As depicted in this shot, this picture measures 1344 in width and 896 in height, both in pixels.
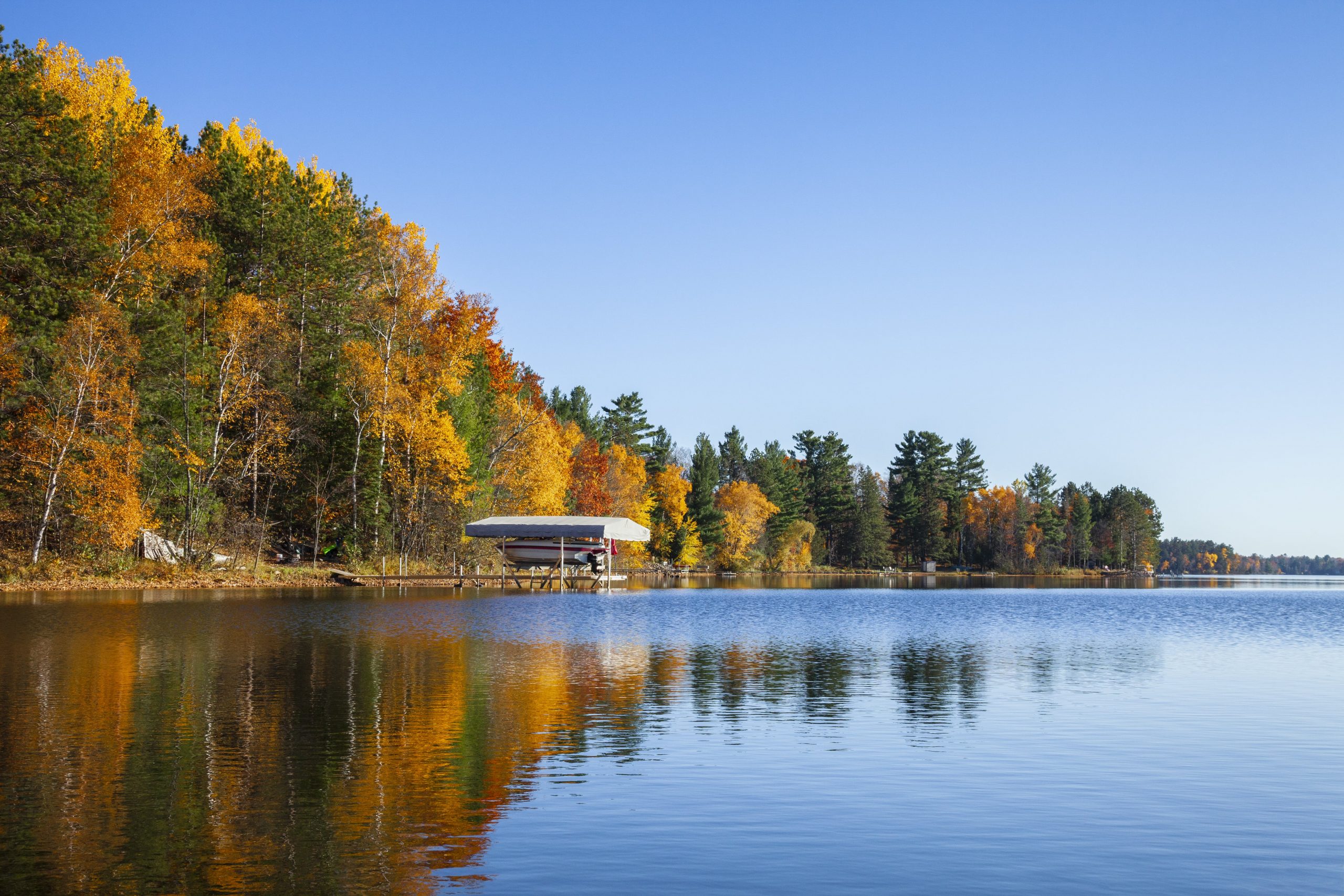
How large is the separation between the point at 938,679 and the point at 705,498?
325ft

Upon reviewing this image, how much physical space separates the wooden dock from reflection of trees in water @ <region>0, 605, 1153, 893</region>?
88.9ft

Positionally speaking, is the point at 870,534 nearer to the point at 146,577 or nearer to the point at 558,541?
the point at 558,541

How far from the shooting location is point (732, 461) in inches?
5748

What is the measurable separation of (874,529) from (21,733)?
5492 inches

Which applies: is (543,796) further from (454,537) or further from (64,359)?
(454,537)

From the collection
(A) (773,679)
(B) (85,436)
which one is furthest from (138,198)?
(A) (773,679)

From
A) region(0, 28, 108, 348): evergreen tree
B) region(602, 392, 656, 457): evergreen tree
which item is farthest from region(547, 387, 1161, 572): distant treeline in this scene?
region(0, 28, 108, 348): evergreen tree

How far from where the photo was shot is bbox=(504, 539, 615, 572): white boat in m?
65.4

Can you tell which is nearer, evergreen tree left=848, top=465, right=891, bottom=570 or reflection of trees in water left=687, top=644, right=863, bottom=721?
reflection of trees in water left=687, top=644, right=863, bottom=721

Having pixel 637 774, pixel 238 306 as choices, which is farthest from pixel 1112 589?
pixel 637 774

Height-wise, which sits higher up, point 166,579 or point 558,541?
point 558,541

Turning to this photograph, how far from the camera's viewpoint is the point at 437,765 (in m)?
11.8

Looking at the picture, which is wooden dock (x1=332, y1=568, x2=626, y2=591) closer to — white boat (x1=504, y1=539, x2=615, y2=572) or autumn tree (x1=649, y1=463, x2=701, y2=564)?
white boat (x1=504, y1=539, x2=615, y2=572)

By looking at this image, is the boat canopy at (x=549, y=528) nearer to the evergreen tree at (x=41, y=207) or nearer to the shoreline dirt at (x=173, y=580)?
the shoreline dirt at (x=173, y=580)
